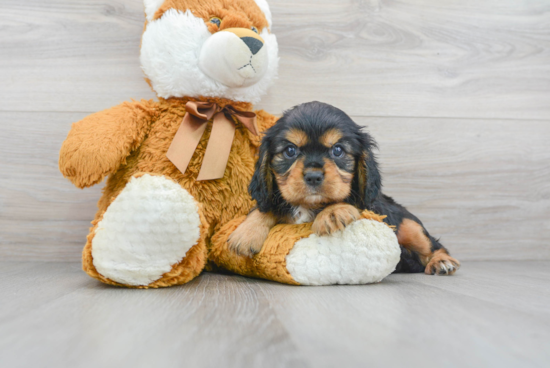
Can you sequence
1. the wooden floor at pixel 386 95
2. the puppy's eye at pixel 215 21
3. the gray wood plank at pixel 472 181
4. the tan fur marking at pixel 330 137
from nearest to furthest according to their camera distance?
the tan fur marking at pixel 330 137 → the puppy's eye at pixel 215 21 → the wooden floor at pixel 386 95 → the gray wood plank at pixel 472 181

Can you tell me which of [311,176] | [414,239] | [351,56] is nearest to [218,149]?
[311,176]

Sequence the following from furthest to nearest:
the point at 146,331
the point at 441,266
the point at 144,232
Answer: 1. the point at 441,266
2. the point at 144,232
3. the point at 146,331

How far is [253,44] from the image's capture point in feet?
5.28

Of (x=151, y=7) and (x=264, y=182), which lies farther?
(x=151, y=7)

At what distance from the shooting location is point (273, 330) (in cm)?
94

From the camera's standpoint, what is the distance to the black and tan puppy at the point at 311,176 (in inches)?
56.7

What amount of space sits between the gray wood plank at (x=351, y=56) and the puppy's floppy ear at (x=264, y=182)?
77 cm

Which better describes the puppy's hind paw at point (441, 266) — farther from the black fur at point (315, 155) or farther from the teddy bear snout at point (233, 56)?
the teddy bear snout at point (233, 56)

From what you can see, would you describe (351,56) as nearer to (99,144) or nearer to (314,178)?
(314,178)

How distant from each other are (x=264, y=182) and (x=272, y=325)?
0.70 m

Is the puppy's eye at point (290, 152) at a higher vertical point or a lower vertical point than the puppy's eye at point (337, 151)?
lower

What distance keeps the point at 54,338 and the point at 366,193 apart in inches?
44.0

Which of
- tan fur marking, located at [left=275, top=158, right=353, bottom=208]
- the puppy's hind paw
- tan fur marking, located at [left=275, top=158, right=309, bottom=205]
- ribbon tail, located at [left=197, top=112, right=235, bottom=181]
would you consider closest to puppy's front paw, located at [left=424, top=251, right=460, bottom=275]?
the puppy's hind paw

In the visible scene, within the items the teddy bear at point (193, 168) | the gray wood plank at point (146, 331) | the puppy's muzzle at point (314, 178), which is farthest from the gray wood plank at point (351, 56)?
the gray wood plank at point (146, 331)
